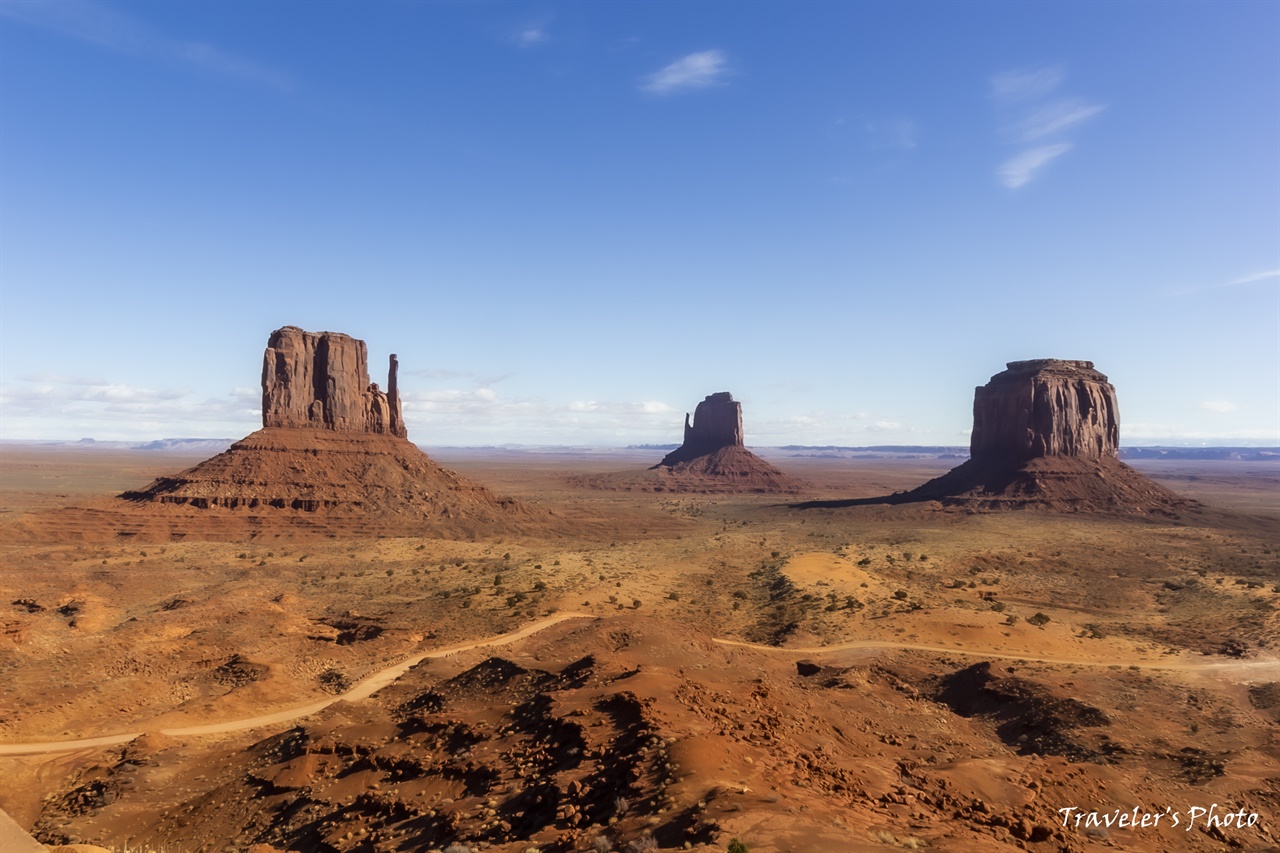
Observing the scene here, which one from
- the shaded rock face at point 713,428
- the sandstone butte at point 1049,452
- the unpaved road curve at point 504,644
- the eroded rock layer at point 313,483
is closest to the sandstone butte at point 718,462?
the shaded rock face at point 713,428

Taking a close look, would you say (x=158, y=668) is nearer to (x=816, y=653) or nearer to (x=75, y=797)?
(x=75, y=797)

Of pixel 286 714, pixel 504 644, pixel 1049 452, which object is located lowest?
pixel 286 714

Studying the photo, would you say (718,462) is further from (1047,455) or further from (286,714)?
(286,714)

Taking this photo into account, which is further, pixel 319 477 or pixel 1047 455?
pixel 1047 455

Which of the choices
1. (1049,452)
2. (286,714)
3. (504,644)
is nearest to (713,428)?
(1049,452)

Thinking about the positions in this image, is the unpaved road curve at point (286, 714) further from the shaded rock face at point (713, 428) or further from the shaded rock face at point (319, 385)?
the shaded rock face at point (713, 428)

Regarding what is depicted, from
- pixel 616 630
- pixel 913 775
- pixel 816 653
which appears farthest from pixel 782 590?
pixel 913 775

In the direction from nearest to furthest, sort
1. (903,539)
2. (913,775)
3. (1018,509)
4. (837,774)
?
(837,774) < (913,775) < (903,539) < (1018,509)
